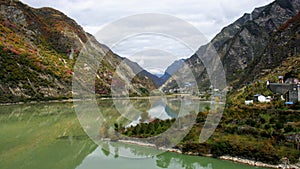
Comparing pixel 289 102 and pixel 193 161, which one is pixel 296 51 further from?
pixel 193 161

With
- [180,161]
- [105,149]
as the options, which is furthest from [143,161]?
[105,149]

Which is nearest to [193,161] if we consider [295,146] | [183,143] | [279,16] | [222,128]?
[183,143]

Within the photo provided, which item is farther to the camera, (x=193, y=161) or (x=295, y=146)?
(x=193, y=161)

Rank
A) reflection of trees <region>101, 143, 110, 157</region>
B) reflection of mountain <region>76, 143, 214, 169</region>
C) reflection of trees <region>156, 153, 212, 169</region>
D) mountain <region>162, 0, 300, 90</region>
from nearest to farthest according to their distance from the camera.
→ 1. reflection of mountain <region>76, 143, 214, 169</region>
2. reflection of trees <region>156, 153, 212, 169</region>
3. reflection of trees <region>101, 143, 110, 157</region>
4. mountain <region>162, 0, 300, 90</region>

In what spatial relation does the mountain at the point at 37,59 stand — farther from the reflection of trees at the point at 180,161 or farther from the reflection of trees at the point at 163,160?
the reflection of trees at the point at 180,161

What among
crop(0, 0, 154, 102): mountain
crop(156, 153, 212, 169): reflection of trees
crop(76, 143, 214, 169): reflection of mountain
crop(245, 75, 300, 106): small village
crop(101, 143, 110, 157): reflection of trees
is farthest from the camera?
crop(0, 0, 154, 102): mountain

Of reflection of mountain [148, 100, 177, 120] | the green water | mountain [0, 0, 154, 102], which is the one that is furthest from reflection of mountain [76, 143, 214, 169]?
mountain [0, 0, 154, 102]

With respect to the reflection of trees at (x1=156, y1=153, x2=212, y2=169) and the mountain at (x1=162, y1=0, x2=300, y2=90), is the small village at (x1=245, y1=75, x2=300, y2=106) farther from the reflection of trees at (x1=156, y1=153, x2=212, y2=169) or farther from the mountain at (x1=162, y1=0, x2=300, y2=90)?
the mountain at (x1=162, y1=0, x2=300, y2=90)

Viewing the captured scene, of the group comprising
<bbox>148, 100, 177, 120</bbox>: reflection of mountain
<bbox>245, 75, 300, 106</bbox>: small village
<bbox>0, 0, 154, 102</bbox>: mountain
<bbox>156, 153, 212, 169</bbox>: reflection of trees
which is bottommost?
<bbox>156, 153, 212, 169</bbox>: reflection of trees
